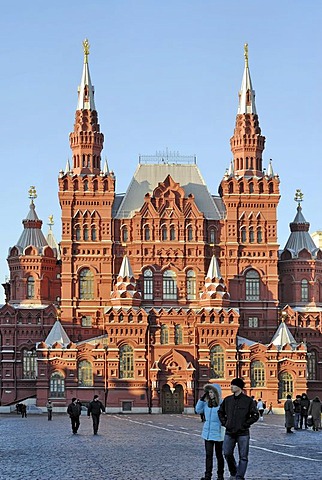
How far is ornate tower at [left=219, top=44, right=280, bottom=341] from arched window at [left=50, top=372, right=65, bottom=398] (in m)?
17.9

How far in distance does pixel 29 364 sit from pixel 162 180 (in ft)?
72.5

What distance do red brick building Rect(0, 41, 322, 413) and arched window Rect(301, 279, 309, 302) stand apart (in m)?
0.11

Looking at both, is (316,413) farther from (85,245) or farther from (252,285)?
(85,245)

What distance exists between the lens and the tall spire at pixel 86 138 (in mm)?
95875

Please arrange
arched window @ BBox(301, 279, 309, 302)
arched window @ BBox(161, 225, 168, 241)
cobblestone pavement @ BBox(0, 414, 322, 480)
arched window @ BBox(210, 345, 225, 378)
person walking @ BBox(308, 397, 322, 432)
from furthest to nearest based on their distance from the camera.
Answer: arched window @ BBox(301, 279, 309, 302) < arched window @ BBox(161, 225, 168, 241) < arched window @ BBox(210, 345, 225, 378) < person walking @ BBox(308, 397, 322, 432) < cobblestone pavement @ BBox(0, 414, 322, 480)

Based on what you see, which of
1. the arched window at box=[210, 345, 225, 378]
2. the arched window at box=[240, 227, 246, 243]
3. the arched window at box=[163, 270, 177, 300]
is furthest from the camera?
the arched window at box=[240, 227, 246, 243]

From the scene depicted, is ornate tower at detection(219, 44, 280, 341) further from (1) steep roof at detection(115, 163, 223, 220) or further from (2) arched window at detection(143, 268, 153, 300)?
(2) arched window at detection(143, 268, 153, 300)

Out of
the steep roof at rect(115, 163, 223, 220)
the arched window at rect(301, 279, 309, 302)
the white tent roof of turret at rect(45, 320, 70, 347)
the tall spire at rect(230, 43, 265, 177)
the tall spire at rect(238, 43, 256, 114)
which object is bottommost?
the white tent roof of turret at rect(45, 320, 70, 347)

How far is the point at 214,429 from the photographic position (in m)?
21.8

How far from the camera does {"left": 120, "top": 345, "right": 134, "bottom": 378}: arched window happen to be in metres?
88.2

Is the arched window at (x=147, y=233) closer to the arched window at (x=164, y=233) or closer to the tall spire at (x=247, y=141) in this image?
the arched window at (x=164, y=233)

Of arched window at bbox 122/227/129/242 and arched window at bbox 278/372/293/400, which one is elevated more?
arched window at bbox 122/227/129/242

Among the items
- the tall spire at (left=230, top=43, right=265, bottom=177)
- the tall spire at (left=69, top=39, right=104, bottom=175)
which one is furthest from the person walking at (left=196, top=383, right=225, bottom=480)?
the tall spire at (left=230, top=43, right=265, bottom=177)

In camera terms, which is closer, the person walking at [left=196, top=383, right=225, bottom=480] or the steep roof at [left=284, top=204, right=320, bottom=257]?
the person walking at [left=196, top=383, right=225, bottom=480]
